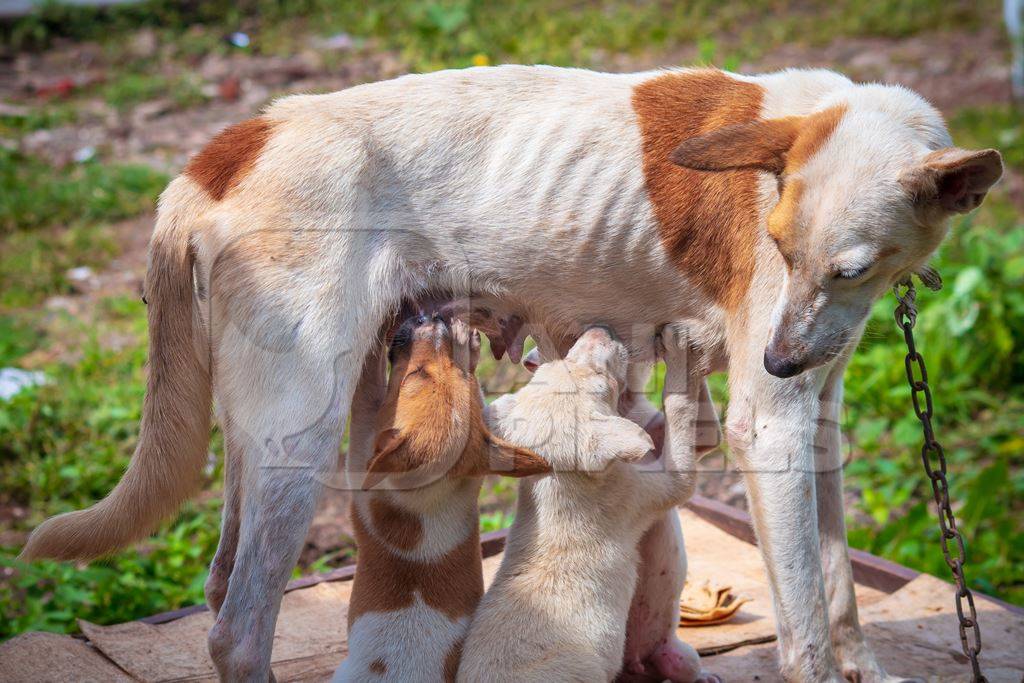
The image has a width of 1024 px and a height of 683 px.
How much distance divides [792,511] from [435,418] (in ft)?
3.91

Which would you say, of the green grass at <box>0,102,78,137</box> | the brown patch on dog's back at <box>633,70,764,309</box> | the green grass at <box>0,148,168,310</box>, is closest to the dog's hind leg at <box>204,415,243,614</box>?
the brown patch on dog's back at <box>633,70,764,309</box>

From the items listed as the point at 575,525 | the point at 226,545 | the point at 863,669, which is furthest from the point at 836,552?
the point at 226,545

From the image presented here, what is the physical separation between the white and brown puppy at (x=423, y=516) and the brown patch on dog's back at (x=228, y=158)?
75 centimetres

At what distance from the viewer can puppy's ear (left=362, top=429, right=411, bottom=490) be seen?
10.8 feet

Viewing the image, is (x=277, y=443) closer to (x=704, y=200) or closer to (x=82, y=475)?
(x=704, y=200)

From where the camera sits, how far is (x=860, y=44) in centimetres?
1149

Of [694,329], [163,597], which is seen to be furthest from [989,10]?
[163,597]

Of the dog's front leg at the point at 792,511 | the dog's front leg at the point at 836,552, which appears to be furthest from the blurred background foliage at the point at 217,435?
the dog's front leg at the point at 792,511

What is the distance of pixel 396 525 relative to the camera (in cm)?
349

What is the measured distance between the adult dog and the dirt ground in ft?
16.2

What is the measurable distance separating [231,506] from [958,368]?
15.5 feet

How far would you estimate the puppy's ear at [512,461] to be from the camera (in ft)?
10.9

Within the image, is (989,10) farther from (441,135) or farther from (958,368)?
(441,135)

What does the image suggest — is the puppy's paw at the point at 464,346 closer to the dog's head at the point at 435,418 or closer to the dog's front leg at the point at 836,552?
the dog's head at the point at 435,418
